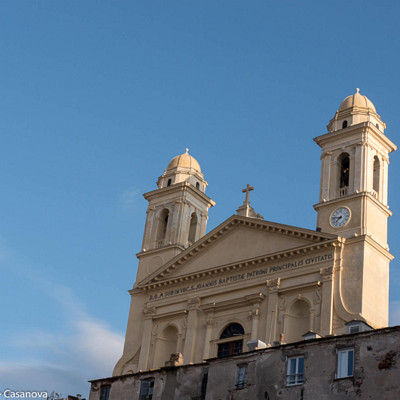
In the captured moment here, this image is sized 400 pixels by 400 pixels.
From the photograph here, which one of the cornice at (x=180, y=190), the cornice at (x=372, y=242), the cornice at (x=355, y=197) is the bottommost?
the cornice at (x=372, y=242)

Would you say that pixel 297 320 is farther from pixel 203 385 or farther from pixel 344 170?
pixel 203 385

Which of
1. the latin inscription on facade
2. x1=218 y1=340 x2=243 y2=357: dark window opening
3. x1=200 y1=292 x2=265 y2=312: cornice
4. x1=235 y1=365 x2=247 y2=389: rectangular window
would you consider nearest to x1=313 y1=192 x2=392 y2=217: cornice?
the latin inscription on facade

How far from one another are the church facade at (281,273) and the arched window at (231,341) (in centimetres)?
5

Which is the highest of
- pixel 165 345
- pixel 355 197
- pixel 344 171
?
pixel 344 171

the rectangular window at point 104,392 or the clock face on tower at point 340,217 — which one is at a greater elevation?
the clock face on tower at point 340,217

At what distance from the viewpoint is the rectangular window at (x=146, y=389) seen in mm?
29594

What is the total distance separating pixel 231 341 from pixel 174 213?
33.2 feet

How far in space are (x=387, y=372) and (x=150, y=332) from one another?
79.5 ft

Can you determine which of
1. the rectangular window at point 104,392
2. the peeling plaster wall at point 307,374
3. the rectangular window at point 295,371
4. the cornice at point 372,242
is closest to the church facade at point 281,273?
the cornice at point 372,242

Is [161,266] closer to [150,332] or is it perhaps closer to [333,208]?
[150,332]

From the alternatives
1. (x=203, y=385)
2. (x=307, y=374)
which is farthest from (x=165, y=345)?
(x=307, y=374)

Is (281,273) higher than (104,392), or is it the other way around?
(281,273)

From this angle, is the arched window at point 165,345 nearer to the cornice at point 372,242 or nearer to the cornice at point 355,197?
the cornice at point 355,197

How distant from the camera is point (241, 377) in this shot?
26.9 m
